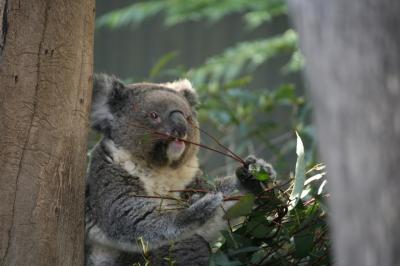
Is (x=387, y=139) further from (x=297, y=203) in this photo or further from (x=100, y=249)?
(x=100, y=249)

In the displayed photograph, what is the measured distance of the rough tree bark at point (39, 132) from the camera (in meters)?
2.75

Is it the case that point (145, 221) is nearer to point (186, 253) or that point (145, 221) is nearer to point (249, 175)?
point (186, 253)

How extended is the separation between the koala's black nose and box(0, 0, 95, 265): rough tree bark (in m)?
0.52

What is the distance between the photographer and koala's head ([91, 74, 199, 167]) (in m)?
3.29

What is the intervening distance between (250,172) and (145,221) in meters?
0.51

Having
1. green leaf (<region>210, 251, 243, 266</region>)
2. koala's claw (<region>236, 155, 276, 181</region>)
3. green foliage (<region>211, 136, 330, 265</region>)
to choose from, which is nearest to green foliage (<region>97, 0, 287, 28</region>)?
koala's claw (<region>236, 155, 276, 181</region>)

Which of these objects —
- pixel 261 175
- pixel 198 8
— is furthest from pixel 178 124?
pixel 198 8

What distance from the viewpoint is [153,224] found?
3.13 m

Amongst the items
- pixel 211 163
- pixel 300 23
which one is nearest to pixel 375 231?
pixel 300 23

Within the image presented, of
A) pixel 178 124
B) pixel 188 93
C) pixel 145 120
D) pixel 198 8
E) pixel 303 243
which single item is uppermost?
pixel 198 8

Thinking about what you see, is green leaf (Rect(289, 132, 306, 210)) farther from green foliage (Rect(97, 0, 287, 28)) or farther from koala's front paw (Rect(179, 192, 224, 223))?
green foliage (Rect(97, 0, 287, 28))

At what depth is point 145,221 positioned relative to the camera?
316 centimetres

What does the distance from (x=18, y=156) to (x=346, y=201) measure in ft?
5.71

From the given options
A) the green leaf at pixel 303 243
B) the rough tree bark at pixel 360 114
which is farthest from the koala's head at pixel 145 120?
the rough tree bark at pixel 360 114
